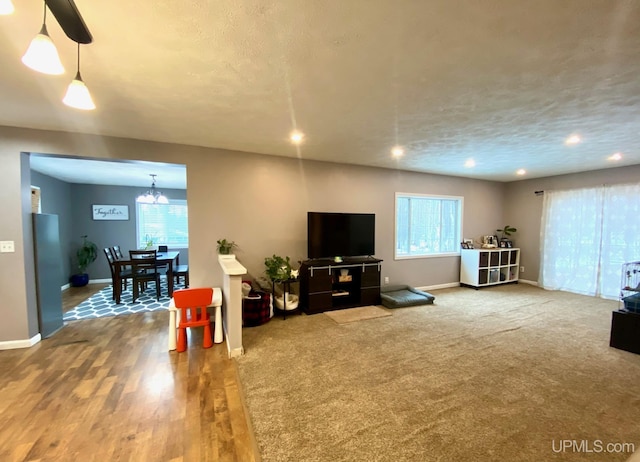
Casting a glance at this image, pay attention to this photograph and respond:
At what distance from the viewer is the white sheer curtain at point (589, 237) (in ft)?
15.6

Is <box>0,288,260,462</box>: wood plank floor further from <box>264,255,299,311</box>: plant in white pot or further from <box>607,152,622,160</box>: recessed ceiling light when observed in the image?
<box>607,152,622,160</box>: recessed ceiling light

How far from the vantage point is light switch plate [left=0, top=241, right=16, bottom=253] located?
2.98m

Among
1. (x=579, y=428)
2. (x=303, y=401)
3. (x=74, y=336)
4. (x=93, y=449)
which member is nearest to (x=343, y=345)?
(x=303, y=401)

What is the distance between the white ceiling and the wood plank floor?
100 inches

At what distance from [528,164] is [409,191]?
2067 millimetres

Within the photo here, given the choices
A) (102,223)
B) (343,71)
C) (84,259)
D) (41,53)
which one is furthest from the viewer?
(102,223)

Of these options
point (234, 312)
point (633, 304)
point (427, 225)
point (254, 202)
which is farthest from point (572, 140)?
point (234, 312)

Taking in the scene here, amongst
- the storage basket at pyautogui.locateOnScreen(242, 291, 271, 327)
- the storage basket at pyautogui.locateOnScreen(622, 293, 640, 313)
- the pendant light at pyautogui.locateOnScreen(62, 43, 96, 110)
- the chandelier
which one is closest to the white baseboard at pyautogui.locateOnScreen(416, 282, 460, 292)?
the storage basket at pyautogui.locateOnScreen(622, 293, 640, 313)

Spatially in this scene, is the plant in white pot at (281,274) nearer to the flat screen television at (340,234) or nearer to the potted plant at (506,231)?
the flat screen television at (340,234)

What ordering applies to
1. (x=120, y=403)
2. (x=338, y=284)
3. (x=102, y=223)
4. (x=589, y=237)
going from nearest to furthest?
(x=120, y=403), (x=338, y=284), (x=589, y=237), (x=102, y=223)

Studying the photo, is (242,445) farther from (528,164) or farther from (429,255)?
(528,164)

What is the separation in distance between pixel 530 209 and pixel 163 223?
370 inches

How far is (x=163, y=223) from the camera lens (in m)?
7.25

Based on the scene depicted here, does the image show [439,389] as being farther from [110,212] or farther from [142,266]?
[110,212]
